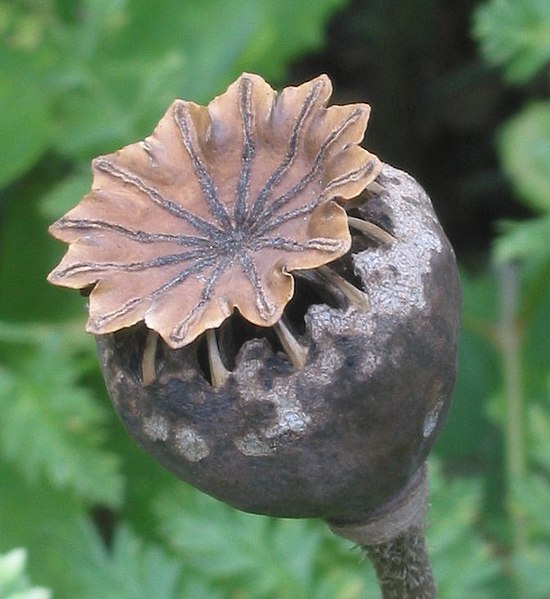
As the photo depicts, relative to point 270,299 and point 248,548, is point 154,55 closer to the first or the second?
point 248,548

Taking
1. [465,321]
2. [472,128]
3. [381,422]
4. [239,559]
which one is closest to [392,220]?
[381,422]

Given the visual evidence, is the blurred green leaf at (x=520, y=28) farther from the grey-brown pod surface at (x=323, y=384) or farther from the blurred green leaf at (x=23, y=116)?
the grey-brown pod surface at (x=323, y=384)

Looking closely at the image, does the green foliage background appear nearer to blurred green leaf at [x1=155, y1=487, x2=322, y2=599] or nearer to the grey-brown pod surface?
blurred green leaf at [x1=155, y1=487, x2=322, y2=599]

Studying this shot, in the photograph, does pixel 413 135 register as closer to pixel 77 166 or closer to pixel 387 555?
pixel 77 166

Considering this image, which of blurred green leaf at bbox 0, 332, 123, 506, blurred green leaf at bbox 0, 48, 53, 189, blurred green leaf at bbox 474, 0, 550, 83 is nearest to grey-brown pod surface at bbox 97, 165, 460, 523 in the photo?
blurred green leaf at bbox 0, 332, 123, 506

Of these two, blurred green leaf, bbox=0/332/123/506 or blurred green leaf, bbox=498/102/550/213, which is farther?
blurred green leaf, bbox=498/102/550/213

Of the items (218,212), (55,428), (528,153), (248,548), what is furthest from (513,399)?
(218,212)
